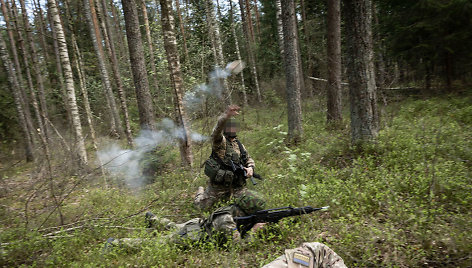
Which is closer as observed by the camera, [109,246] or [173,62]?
[109,246]

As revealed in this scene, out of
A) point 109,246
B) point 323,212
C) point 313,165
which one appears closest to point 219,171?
point 323,212

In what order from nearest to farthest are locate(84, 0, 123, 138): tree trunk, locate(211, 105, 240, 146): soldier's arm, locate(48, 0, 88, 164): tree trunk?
locate(211, 105, 240, 146): soldier's arm < locate(48, 0, 88, 164): tree trunk < locate(84, 0, 123, 138): tree trunk

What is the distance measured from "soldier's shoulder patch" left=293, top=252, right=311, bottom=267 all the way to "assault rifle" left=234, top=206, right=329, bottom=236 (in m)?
0.99

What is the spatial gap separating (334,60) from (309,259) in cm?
791

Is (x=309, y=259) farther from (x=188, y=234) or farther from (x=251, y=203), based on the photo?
(x=188, y=234)

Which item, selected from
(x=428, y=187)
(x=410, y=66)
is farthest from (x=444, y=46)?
(x=428, y=187)

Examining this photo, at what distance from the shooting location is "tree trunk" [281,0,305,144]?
7335 mm

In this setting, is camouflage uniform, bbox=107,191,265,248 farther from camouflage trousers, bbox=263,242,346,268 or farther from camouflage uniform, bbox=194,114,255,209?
camouflage trousers, bbox=263,242,346,268

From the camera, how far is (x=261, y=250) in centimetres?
358

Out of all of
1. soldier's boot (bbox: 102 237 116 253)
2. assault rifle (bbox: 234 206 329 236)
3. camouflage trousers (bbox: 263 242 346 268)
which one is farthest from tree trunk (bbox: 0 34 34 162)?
camouflage trousers (bbox: 263 242 346 268)

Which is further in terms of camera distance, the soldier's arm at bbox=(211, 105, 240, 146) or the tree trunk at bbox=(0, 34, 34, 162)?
the tree trunk at bbox=(0, 34, 34, 162)

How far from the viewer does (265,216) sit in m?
3.81

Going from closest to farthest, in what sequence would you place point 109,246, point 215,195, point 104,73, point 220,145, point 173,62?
point 109,246 → point 220,145 → point 215,195 → point 173,62 → point 104,73

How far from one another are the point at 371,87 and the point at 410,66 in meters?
6.68
